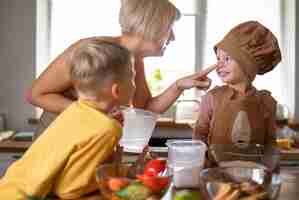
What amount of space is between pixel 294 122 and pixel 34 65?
1.80 meters

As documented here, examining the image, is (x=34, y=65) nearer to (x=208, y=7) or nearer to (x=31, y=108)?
(x=31, y=108)

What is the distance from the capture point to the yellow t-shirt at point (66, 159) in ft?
3.88

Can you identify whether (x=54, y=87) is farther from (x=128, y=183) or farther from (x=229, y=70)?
(x=128, y=183)

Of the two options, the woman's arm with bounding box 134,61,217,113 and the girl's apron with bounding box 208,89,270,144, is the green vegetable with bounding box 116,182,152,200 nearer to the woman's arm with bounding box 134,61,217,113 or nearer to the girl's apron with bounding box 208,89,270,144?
the girl's apron with bounding box 208,89,270,144

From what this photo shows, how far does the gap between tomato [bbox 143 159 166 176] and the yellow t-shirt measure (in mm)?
97

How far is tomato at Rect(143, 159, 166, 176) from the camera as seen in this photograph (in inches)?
49.3

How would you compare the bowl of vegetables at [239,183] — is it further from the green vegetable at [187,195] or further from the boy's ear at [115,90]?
the boy's ear at [115,90]

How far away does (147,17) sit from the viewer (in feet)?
5.61

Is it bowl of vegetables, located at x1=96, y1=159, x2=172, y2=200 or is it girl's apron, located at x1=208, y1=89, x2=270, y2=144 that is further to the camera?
girl's apron, located at x1=208, y1=89, x2=270, y2=144

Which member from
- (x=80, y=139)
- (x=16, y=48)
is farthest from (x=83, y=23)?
(x=80, y=139)

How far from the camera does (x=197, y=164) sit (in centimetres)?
135

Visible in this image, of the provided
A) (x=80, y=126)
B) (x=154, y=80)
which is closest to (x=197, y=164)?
(x=80, y=126)

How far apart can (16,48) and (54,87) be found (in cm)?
198

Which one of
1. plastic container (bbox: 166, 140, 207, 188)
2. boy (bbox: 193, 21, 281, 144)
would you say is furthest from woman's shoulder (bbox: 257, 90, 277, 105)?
plastic container (bbox: 166, 140, 207, 188)
